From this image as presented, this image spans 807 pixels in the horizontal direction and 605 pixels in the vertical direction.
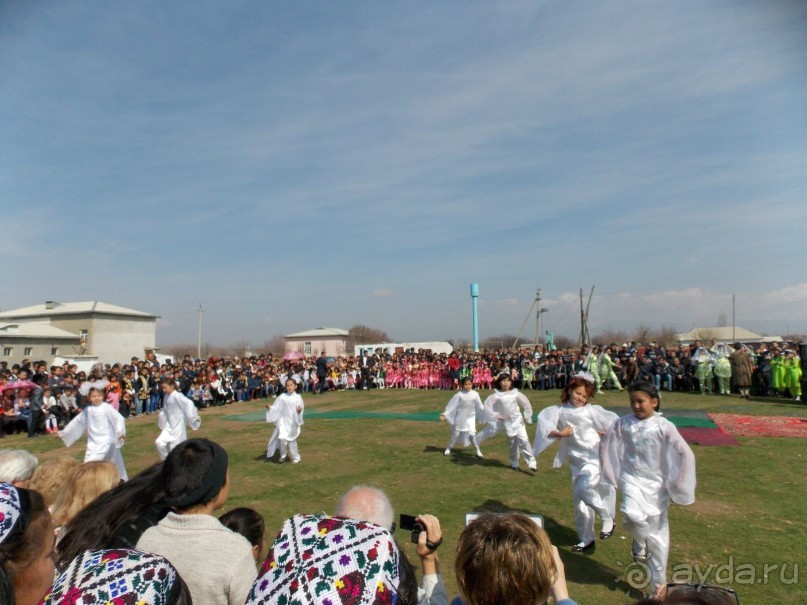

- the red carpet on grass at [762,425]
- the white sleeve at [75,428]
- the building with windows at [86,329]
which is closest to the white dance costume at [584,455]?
the white sleeve at [75,428]

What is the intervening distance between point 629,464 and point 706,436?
750cm

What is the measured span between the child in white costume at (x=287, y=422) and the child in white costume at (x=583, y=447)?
510 cm

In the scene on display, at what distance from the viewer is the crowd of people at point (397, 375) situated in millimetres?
16281

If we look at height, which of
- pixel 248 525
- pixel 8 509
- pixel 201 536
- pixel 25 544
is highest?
pixel 8 509

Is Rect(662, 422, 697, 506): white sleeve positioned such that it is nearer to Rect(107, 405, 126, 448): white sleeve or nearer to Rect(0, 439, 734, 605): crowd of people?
Rect(0, 439, 734, 605): crowd of people

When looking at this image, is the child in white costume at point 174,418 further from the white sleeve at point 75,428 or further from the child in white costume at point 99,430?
the white sleeve at point 75,428

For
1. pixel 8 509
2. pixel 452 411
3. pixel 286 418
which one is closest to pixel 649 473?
pixel 8 509

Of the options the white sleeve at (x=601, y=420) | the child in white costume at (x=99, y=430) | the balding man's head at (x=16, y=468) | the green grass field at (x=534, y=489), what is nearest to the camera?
the balding man's head at (x=16, y=468)

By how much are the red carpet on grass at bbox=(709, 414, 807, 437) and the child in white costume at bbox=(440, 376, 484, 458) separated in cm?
582

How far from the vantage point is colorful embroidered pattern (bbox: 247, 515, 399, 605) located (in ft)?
4.87

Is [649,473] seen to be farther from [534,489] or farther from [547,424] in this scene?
[534,489]

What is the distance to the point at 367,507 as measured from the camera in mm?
2217

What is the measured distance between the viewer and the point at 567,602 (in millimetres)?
1966

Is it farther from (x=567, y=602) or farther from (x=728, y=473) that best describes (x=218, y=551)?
(x=728, y=473)
